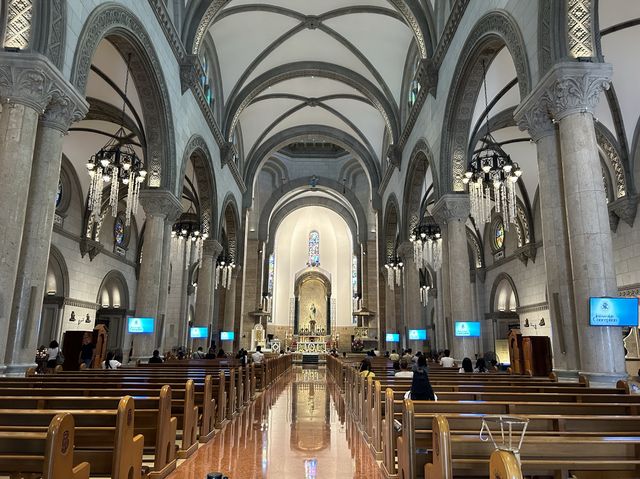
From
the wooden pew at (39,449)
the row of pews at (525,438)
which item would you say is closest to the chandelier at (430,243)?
the row of pews at (525,438)

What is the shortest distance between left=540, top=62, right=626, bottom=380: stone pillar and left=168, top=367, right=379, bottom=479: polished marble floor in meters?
3.96

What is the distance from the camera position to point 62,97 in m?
8.45

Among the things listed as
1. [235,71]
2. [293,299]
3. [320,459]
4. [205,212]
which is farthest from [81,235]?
[293,299]

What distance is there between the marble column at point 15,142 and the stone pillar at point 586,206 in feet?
28.6

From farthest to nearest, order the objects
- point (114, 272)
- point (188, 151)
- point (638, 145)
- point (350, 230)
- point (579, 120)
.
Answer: point (350, 230)
point (114, 272)
point (188, 151)
point (638, 145)
point (579, 120)

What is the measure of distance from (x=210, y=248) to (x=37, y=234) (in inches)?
533

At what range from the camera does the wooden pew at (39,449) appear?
9.18 feet

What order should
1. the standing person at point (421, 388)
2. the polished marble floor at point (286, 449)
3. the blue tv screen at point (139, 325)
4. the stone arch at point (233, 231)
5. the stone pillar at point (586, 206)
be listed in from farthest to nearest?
the stone arch at point (233, 231) < the blue tv screen at point (139, 325) < the stone pillar at point (586, 206) < the standing person at point (421, 388) < the polished marble floor at point (286, 449)

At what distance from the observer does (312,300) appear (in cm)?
4600

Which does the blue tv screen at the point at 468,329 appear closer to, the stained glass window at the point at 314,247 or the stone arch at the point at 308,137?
the stone arch at the point at 308,137

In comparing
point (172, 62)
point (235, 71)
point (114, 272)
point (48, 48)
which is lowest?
point (114, 272)

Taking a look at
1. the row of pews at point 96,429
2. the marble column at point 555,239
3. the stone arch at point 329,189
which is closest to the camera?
the row of pews at point 96,429

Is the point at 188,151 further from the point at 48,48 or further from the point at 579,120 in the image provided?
the point at 579,120

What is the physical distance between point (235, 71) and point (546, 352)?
17.4 metres
